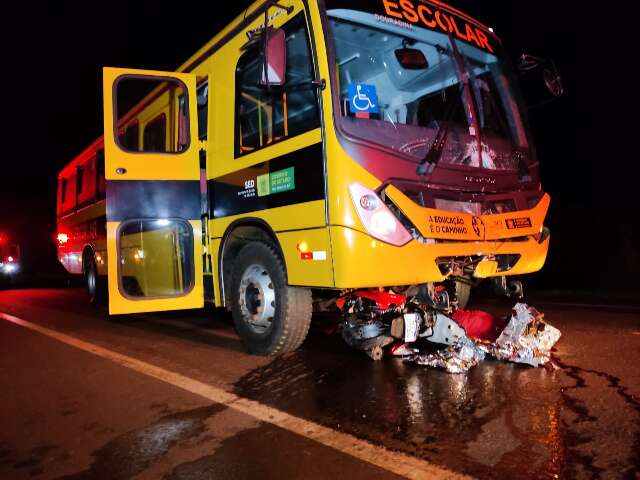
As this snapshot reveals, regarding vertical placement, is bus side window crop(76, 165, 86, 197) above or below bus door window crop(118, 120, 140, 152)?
above

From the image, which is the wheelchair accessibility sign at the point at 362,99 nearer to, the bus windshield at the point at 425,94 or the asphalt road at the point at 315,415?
the bus windshield at the point at 425,94

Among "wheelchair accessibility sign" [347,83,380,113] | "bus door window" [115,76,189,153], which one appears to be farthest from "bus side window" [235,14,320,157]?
"bus door window" [115,76,189,153]

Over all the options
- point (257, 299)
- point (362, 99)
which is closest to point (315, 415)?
point (257, 299)

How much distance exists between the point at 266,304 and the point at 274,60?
2081mm

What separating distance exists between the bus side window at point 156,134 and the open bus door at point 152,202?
0.53m

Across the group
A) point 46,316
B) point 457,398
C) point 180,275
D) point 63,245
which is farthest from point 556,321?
point 63,245

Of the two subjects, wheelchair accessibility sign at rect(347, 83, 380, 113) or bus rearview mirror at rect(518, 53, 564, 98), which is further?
bus rearview mirror at rect(518, 53, 564, 98)

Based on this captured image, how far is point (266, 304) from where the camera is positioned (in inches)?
190

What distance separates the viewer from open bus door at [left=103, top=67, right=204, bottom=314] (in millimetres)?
5445

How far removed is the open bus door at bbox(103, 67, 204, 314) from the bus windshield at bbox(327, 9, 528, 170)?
6.47 feet

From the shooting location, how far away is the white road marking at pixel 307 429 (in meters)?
2.56

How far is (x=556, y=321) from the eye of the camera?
6.34 metres

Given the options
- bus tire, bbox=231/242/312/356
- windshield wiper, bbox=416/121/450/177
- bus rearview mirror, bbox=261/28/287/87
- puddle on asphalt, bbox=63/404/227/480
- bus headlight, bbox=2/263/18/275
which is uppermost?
bus rearview mirror, bbox=261/28/287/87

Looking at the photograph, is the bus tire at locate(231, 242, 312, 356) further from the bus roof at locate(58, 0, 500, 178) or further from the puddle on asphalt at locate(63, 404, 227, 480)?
the bus roof at locate(58, 0, 500, 178)
